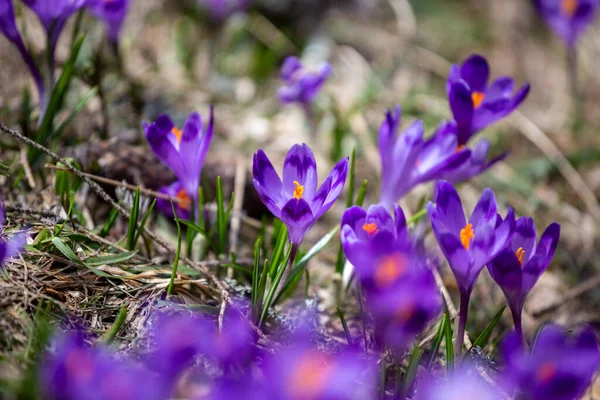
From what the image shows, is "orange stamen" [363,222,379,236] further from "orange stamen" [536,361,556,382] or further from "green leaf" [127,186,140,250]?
"green leaf" [127,186,140,250]

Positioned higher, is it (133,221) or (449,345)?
(133,221)

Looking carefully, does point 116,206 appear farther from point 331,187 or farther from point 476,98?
point 476,98

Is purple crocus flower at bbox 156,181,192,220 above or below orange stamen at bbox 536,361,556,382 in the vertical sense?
below

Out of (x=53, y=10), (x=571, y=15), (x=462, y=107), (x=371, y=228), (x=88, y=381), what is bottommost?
(x=88, y=381)

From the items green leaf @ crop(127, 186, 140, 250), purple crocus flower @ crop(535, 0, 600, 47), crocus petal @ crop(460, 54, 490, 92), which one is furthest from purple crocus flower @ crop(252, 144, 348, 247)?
purple crocus flower @ crop(535, 0, 600, 47)

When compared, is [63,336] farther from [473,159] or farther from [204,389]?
[473,159]

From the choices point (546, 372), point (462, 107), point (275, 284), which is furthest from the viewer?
point (462, 107)

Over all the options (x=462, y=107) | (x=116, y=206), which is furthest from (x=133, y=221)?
(x=462, y=107)
